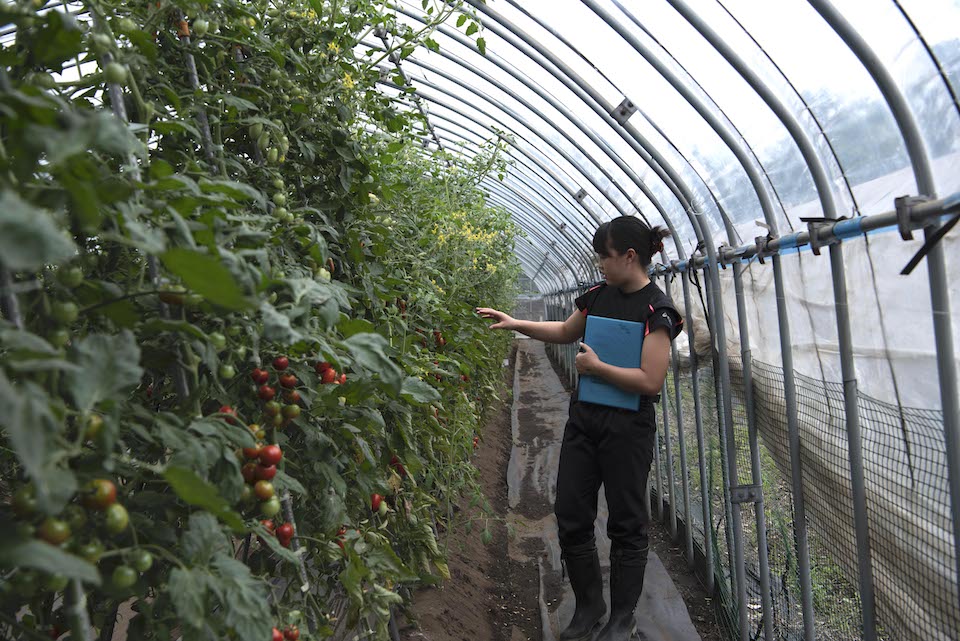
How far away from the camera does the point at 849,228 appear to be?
6.69ft

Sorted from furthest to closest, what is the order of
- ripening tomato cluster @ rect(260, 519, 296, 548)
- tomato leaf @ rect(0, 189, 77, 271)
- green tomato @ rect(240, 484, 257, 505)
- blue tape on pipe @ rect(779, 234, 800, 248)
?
blue tape on pipe @ rect(779, 234, 800, 248), ripening tomato cluster @ rect(260, 519, 296, 548), green tomato @ rect(240, 484, 257, 505), tomato leaf @ rect(0, 189, 77, 271)

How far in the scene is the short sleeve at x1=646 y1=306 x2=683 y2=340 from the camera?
2.89 meters

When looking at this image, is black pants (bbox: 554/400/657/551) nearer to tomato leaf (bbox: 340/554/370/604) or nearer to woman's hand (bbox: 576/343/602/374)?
woman's hand (bbox: 576/343/602/374)

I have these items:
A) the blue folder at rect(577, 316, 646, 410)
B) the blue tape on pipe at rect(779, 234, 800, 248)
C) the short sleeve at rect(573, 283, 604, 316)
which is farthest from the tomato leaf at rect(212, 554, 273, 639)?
the short sleeve at rect(573, 283, 604, 316)

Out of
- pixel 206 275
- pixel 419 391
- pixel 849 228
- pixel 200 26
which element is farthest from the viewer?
pixel 849 228

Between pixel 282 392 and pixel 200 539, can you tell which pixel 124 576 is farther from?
pixel 282 392

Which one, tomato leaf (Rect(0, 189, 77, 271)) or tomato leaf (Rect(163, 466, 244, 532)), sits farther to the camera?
tomato leaf (Rect(163, 466, 244, 532))

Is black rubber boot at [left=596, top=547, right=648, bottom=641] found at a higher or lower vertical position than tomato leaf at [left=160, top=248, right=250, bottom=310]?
lower

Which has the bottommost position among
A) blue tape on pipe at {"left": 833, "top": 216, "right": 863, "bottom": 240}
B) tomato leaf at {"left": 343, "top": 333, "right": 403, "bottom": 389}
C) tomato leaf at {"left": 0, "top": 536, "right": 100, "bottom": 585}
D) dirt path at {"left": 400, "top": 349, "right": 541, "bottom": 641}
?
dirt path at {"left": 400, "top": 349, "right": 541, "bottom": 641}

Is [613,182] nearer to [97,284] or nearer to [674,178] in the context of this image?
[674,178]

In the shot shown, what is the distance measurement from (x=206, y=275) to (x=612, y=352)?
245cm

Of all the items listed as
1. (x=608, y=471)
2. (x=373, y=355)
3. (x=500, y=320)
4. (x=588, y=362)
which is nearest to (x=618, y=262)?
(x=588, y=362)

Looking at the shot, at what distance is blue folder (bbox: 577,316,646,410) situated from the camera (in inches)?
116

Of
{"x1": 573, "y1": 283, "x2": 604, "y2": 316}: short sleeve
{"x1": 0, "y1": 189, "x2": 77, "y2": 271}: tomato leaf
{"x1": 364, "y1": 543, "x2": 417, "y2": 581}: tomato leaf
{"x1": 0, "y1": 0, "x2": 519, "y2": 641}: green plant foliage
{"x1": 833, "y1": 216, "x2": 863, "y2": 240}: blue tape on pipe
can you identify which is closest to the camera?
{"x1": 0, "y1": 189, "x2": 77, "y2": 271}: tomato leaf
